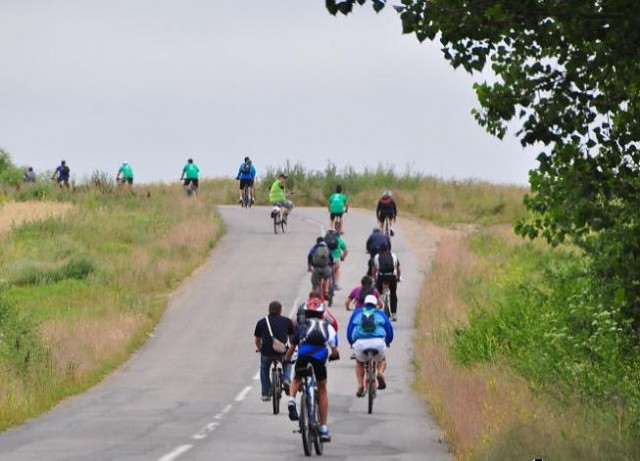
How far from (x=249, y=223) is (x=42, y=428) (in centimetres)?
3750

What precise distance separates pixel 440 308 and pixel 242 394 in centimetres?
1120

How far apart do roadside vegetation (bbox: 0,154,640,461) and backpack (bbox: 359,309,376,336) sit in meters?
1.69

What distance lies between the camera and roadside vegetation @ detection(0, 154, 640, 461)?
17266 millimetres

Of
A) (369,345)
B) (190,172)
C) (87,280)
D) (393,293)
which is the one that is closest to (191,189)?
(190,172)

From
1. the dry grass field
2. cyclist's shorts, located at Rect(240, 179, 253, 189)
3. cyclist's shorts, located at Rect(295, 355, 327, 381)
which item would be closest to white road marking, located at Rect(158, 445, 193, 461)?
cyclist's shorts, located at Rect(295, 355, 327, 381)

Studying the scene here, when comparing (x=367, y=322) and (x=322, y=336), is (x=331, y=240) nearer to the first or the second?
(x=367, y=322)

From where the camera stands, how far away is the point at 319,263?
117ft

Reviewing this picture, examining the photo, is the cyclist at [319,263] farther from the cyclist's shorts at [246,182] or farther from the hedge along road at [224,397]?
the cyclist's shorts at [246,182]

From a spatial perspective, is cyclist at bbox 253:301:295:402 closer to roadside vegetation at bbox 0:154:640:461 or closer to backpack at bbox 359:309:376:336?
backpack at bbox 359:309:376:336

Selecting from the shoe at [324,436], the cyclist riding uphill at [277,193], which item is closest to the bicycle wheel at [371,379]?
the shoe at [324,436]

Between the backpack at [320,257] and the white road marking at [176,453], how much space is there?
17116mm

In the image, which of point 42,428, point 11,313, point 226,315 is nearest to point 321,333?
point 42,428

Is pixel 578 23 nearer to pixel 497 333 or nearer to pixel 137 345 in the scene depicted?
pixel 497 333

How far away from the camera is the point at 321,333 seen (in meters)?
18.6
